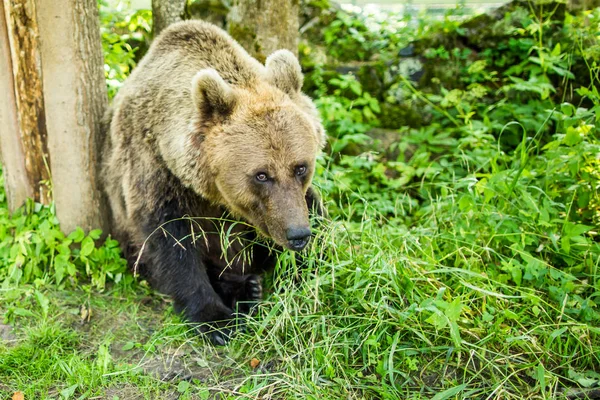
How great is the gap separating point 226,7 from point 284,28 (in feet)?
2.92

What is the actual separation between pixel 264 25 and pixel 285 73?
69.2 inches

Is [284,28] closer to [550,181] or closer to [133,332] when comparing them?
[550,181]

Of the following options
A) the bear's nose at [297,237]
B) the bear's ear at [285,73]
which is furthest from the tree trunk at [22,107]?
the bear's nose at [297,237]

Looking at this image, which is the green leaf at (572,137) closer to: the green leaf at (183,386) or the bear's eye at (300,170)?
the bear's eye at (300,170)

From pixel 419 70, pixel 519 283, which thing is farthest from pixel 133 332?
pixel 419 70

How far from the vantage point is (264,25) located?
18.6 ft

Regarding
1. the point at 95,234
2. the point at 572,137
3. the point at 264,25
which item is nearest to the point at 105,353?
the point at 95,234

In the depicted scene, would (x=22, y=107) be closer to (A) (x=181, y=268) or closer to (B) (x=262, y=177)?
(A) (x=181, y=268)

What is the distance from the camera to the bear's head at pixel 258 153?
3680 mm

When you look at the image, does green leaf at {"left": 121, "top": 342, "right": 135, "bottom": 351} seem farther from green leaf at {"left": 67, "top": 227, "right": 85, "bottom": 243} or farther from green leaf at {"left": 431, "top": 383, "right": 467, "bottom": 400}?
green leaf at {"left": 431, "top": 383, "right": 467, "bottom": 400}

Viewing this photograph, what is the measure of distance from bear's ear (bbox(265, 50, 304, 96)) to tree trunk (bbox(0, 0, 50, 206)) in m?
1.82

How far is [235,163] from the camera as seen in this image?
3.76 meters

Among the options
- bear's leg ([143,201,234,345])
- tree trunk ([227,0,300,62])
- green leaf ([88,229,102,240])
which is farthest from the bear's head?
tree trunk ([227,0,300,62])

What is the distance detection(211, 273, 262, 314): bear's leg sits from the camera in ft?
14.4
